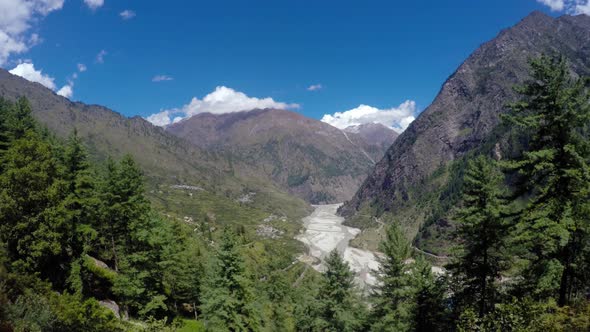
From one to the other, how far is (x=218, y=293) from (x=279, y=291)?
48.4 meters

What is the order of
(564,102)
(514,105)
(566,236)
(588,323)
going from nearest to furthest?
1. (588,323)
2. (566,236)
3. (564,102)
4. (514,105)

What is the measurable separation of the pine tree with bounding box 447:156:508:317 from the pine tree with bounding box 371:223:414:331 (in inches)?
199

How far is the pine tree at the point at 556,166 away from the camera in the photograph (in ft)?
67.7

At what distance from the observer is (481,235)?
27688 mm

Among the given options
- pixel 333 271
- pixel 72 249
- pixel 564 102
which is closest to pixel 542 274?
pixel 564 102

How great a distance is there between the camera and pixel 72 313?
22266 mm

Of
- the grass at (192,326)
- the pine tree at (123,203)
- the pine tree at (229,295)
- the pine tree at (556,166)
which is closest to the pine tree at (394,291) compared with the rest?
the pine tree at (229,295)

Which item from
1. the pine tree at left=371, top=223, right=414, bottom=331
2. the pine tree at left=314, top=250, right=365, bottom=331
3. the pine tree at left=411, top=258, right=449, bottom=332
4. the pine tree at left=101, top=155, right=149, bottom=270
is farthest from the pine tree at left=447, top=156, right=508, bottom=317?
the pine tree at left=101, top=155, right=149, bottom=270

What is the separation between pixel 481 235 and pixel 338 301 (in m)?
15.1

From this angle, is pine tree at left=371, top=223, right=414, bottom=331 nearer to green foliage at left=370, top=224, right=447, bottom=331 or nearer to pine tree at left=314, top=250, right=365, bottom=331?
green foliage at left=370, top=224, right=447, bottom=331

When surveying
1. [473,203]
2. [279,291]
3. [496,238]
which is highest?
[473,203]

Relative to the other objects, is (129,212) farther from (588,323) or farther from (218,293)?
(588,323)

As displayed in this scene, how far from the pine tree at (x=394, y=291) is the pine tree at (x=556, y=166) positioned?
41.5 feet

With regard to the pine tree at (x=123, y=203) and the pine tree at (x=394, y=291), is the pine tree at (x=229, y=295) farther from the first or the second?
the pine tree at (x=394, y=291)
